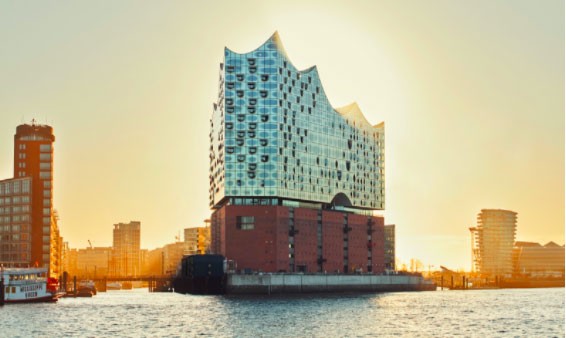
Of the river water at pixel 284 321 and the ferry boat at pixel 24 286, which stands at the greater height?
the ferry boat at pixel 24 286

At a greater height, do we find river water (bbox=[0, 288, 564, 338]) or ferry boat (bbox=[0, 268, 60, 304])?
ferry boat (bbox=[0, 268, 60, 304])

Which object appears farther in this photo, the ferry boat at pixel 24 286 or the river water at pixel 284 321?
the ferry boat at pixel 24 286

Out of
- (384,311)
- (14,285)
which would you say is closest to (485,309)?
(384,311)

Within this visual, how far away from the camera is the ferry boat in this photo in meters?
176

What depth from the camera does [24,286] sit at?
181m

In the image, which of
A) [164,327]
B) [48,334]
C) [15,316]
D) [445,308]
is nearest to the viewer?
[48,334]

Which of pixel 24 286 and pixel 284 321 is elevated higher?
pixel 24 286

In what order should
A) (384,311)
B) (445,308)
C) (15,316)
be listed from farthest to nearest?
(445,308) → (384,311) → (15,316)

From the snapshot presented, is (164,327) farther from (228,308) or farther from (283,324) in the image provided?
(228,308)

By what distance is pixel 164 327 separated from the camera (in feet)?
403

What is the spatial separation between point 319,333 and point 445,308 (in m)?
66.3

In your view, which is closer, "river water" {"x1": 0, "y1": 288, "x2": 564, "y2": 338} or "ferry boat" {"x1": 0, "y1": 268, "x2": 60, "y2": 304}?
"river water" {"x1": 0, "y1": 288, "x2": 564, "y2": 338}

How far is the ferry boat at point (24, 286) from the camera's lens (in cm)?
17575

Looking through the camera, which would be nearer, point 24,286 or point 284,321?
point 284,321
